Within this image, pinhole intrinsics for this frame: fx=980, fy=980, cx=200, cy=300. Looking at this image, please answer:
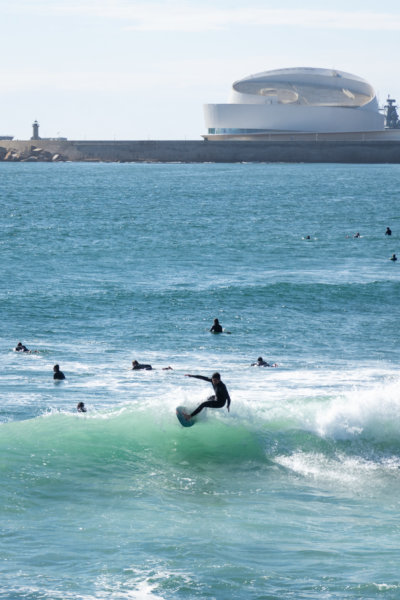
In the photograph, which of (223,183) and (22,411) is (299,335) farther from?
(223,183)

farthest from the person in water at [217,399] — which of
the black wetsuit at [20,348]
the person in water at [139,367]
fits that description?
the black wetsuit at [20,348]

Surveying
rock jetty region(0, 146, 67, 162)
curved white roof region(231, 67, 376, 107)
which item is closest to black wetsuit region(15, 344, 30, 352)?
curved white roof region(231, 67, 376, 107)

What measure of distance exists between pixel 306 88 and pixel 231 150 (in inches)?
712

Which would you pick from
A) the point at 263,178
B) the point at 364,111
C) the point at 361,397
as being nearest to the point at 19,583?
the point at 361,397

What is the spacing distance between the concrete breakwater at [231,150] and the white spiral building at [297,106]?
2.93 meters

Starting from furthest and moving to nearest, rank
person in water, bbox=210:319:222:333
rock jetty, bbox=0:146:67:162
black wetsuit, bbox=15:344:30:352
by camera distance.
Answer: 1. rock jetty, bbox=0:146:67:162
2. person in water, bbox=210:319:222:333
3. black wetsuit, bbox=15:344:30:352

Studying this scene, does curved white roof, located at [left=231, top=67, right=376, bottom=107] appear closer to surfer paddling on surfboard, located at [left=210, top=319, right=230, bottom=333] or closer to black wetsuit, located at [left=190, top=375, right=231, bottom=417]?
surfer paddling on surfboard, located at [left=210, top=319, right=230, bottom=333]

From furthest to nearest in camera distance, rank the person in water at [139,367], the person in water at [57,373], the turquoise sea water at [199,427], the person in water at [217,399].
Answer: the person in water at [139,367] < the person in water at [57,373] < the person in water at [217,399] < the turquoise sea water at [199,427]

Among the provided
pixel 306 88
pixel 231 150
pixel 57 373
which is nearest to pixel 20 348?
pixel 57 373

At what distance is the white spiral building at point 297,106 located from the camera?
150875 millimetres

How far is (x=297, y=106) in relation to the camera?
149250 millimetres

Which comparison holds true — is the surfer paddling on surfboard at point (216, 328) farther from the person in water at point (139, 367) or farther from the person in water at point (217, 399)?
the person in water at point (217, 399)

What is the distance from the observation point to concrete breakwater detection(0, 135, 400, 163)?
142m

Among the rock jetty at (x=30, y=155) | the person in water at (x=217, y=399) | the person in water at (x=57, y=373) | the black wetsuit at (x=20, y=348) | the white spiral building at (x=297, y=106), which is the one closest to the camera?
the person in water at (x=217, y=399)
